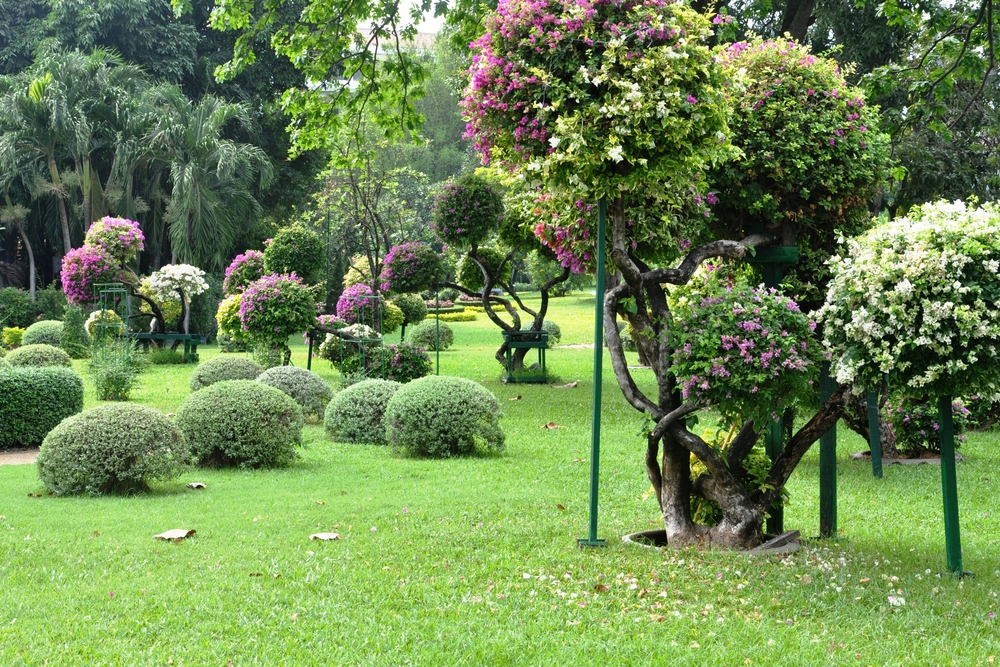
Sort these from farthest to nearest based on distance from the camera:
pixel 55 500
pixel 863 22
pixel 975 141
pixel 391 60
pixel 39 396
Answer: pixel 975 141 → pixel 863 22 → pixel 39 396 → pixel 391 60 → pixel 55 500

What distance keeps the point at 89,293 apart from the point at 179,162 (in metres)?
8.16

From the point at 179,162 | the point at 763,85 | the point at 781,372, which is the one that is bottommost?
the point at 781,372


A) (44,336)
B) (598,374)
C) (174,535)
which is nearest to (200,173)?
(44,336)

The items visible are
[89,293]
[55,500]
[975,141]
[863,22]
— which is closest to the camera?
[55,500]

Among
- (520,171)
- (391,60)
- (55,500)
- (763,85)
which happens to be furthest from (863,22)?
(55,500)

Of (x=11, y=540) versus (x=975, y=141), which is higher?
(x=975, y=141)

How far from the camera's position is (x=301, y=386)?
12.8 meters

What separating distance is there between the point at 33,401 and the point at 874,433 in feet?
29.2

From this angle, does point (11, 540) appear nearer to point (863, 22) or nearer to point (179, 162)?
point (863, 22)

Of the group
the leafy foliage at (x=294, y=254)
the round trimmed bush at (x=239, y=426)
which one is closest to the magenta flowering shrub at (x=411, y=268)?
the leafy foliage at (x=294, y=254)

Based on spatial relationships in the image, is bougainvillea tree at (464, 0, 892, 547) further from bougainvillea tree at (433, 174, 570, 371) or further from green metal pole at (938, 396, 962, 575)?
bougainvillea tree at (433, 174, 570, 371)

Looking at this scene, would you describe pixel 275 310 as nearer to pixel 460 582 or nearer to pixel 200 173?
pixel 460 582

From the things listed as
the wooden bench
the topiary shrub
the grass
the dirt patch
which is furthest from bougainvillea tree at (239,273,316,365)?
the grass

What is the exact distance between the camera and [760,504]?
5.84 metres
